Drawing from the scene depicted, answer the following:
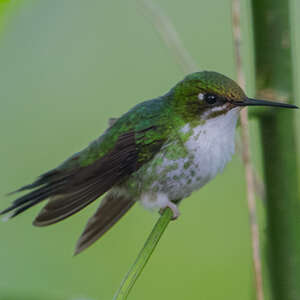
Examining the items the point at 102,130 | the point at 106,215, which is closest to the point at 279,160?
the point at 106,215

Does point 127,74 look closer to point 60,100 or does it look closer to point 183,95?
point 60,100

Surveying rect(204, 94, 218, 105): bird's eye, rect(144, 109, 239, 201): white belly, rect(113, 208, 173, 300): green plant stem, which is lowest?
rect(113, 208, 173, 300): green plant stem

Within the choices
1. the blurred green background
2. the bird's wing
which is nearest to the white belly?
the bird's wing

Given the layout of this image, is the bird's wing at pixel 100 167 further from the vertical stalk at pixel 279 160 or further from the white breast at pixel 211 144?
the vertical stalk at pixel 279 160

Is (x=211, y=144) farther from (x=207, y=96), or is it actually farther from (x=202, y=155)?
(x=207, y=96)

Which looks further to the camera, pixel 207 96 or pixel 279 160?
pixel 207 96

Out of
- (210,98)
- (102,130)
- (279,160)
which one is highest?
(102,130)

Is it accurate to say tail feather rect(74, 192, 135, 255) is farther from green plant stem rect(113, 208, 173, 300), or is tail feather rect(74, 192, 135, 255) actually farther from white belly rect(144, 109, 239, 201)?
green plant stem rect(113, 208, 173, 300)
